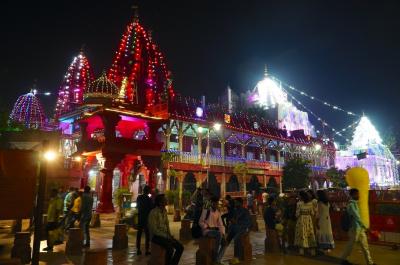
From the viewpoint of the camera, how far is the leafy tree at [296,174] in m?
33.9

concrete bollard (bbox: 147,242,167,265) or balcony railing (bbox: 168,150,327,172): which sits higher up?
balcony railing (bbox: 168,150,327,172)

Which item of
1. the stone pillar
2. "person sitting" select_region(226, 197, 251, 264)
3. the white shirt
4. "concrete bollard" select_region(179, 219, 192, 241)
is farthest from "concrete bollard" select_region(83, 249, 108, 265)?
the stone pillar

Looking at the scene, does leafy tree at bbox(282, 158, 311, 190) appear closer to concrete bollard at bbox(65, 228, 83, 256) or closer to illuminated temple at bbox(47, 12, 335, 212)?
illuminated temple at bbox(47, 12, 335, 212)

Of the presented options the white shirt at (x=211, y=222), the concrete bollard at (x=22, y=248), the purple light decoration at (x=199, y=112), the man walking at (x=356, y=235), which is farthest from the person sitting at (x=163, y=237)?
the purple light decoration at (x=199, y=112)

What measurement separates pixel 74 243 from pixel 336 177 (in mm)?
36741

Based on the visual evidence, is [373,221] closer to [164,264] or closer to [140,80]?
[164,264]

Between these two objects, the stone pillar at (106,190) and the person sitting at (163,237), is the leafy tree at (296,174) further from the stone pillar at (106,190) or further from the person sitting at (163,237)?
the person sitting at (163,237)

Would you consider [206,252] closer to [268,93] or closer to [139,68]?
[139,68]

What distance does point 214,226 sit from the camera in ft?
24.2

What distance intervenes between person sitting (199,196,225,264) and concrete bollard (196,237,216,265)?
12 centimetres

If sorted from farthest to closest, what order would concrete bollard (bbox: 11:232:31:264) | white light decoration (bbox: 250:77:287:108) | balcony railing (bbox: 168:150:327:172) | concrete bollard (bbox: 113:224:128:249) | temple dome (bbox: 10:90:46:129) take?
white light decoration (bbox: 250:77:287:108) → temple dome (bbox: 10:90:46:129) → balcony railing (bbox: 168:150:327:172) → concrete bollard (bbox: 113:224:128:249) → concrete bollard (bbox: 11:232:31:264)

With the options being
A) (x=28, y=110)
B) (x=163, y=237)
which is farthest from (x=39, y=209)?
(x=28, y=110)

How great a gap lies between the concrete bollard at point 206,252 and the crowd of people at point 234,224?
5.1 inches

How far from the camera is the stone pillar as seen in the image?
19.9 metres
